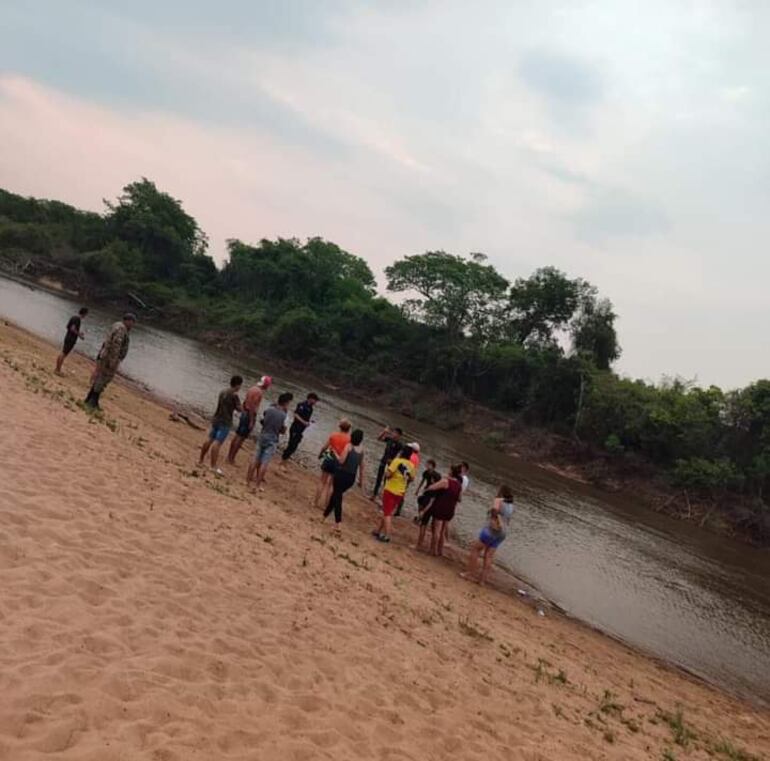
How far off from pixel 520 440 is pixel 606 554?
90.6 feet

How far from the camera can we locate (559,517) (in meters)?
25.6

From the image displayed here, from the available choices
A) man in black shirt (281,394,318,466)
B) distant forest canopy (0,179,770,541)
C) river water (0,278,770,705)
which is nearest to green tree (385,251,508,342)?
distant forest canopy (0,179,770,541)

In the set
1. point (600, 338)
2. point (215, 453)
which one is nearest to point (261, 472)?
point (215, 453)

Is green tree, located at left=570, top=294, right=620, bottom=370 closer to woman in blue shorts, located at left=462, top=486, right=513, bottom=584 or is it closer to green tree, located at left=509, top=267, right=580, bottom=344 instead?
green tree, located at left=509, top=267, right=580, bottom=344

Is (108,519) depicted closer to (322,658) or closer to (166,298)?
(322,658)

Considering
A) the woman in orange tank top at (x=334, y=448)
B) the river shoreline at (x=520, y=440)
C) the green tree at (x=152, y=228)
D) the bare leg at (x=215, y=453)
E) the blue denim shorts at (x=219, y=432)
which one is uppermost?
the green tree at (x=152, y=228)

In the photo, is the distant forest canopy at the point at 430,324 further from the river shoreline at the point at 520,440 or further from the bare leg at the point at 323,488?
A: the bare leg at the point at 323,488

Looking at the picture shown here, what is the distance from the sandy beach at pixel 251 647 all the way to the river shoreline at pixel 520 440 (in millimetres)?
29892

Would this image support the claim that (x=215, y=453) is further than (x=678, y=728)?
Yes

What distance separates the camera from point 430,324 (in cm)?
6338

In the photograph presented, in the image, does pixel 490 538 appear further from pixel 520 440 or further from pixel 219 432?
pixel 520 440

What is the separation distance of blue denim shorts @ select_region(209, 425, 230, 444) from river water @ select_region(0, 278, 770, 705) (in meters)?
7.08

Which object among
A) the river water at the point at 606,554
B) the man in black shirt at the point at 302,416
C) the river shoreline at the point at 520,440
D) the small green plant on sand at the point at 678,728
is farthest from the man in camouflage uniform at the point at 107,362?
the river shoreline at the point at 520,440

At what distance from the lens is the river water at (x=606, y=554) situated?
575 inches
